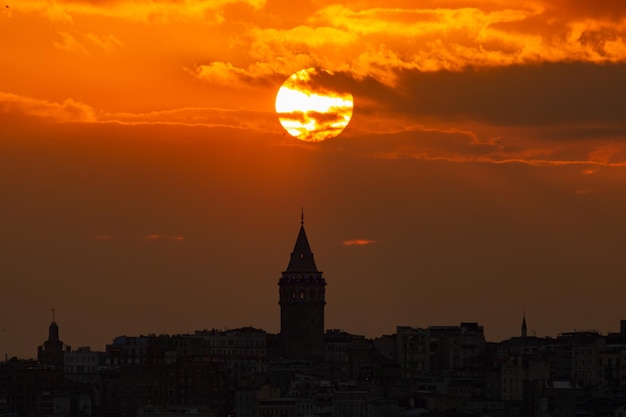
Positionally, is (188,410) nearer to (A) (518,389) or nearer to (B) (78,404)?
(B) (78,404)

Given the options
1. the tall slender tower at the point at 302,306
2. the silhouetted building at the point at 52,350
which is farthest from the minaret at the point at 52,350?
the tall slender tower at the point at 302,306

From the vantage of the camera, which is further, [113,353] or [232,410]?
[113,353]

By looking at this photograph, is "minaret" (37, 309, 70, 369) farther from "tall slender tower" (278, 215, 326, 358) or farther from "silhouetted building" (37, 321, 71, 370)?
"tall slender tower" (278, 215, 326, 358)

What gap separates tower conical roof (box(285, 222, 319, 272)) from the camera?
580 ft

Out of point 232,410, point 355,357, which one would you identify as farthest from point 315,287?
point 232,410

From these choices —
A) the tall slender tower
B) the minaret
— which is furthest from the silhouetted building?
the tall slender tower

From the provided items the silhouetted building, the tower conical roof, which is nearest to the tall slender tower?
the tower conical roof

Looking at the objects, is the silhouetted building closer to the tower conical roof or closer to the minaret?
the minaret

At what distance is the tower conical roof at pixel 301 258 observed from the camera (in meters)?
177

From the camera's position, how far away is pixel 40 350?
641ft

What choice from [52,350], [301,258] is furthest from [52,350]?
[301,258]

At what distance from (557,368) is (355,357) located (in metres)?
13.4

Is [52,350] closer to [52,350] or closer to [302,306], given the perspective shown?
[52,350]

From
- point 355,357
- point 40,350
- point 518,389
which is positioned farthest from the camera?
point 40,350
